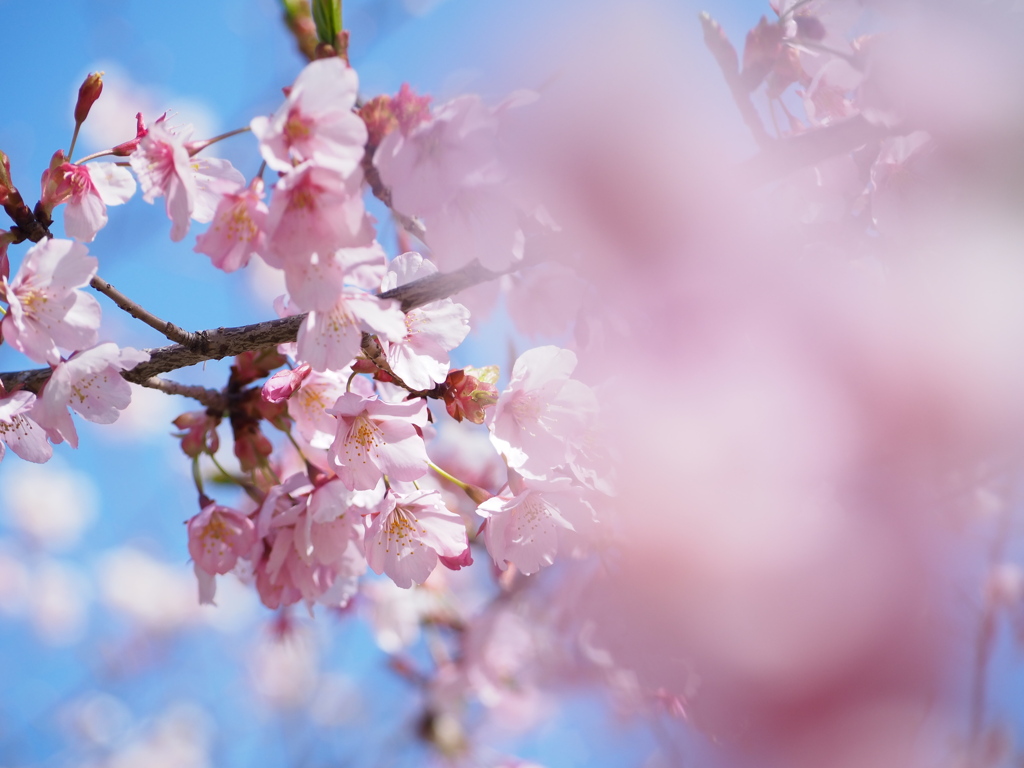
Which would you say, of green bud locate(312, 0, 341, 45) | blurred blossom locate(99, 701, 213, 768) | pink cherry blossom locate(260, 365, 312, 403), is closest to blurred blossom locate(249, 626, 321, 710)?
blurred blossom locate(99, 701, 213, 768)

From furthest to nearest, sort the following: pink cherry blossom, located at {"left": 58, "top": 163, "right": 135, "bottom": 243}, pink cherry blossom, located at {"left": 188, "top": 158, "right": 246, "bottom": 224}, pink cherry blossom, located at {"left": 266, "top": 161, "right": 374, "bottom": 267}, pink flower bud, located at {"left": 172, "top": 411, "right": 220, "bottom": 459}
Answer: pink flower bud, located at {"left": 172, "top": 411, "right": 220, "bottom": 459}
pink cherry blossom, located at {"left": 58, "top": 163, "right": 135, "bottom": 243}
pink cherry blossom, located at {"left": 188, "top": 158, "right": 246, "bottom": 224}
pink cherry blossom, located at {"left": 266, "top": 161, "right": 374, "bottom": 267}

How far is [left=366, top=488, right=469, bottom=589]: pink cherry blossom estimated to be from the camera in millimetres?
920

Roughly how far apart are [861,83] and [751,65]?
0.18m

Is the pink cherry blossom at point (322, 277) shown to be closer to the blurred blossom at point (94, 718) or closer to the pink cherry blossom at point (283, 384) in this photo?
the pink cherry blossom at point (283, 384)

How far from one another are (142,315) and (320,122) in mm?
366

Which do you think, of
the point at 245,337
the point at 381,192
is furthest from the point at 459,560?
the point at 381,192

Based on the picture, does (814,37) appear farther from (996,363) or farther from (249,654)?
(249,654)

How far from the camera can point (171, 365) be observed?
89 centimetres

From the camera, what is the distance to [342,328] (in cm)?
74

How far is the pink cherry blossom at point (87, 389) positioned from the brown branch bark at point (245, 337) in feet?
0.11

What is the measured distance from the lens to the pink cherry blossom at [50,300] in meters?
0.74

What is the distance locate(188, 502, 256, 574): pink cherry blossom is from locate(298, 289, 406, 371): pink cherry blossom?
0.41 m

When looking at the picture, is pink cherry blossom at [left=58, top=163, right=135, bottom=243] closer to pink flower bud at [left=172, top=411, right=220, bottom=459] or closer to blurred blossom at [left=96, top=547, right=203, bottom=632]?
pink flower bud at [left=172, top=411, right=220, bottom=459]

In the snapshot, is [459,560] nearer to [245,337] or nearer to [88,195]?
[245,337]
